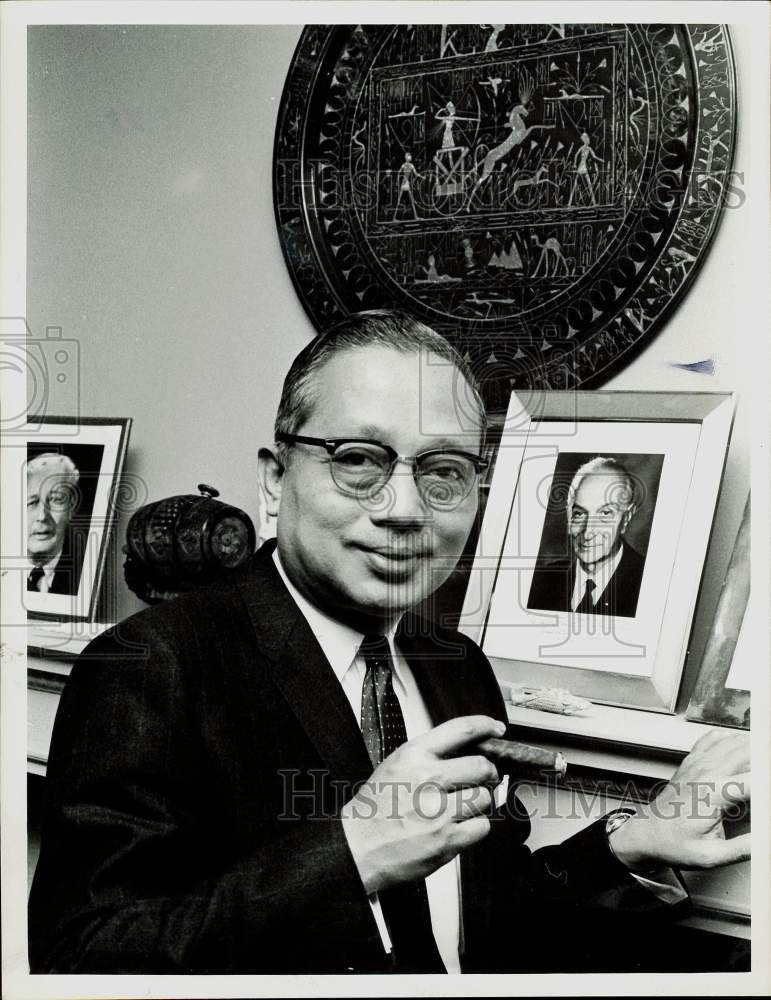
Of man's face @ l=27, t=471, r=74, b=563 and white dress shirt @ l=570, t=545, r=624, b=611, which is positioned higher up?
man's face @ l=27, t=471, r=74, b=563

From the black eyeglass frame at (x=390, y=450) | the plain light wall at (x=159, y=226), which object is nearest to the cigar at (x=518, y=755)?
the black eyeglass frame at (x=390, y=450)

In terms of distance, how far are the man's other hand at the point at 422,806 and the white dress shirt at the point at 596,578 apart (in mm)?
204

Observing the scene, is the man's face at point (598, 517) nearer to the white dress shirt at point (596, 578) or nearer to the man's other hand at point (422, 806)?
the white dress shirt at point (596, 578)

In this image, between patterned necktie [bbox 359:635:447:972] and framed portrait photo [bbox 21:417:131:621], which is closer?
patterned necktie [bbox 359:635:447:972]

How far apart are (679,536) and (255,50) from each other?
879mm

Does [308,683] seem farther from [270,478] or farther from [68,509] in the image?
[68,509]

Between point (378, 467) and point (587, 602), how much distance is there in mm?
328

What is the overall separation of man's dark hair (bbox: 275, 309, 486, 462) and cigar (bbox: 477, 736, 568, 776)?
41 cm

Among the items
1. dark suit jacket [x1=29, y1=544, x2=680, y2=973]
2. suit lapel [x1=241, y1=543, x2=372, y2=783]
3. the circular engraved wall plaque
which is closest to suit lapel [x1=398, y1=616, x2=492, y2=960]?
dark suit jacket [x1=29, y1=544, x2=680, y2=973]

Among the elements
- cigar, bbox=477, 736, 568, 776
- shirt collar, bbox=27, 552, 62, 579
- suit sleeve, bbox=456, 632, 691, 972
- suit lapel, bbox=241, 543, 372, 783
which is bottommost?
suit sleeve, bbox=456, 632, 691, 972

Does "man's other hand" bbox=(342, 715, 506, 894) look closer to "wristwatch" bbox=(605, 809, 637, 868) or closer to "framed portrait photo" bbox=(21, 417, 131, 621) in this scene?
"wristwatch" bbox=(605, 809, 637, 868)

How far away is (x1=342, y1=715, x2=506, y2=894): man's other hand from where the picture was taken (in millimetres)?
1193

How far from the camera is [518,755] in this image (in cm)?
Answer: 123

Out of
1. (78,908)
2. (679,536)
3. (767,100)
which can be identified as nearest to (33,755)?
(78,908)
